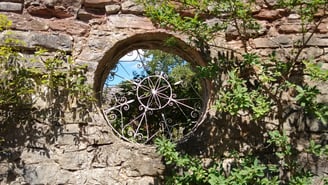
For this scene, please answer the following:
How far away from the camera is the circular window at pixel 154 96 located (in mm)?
3186

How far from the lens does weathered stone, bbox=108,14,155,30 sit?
308 cm

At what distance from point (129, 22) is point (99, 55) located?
0.36 meters

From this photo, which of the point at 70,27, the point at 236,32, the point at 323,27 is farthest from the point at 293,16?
the point at 70,27

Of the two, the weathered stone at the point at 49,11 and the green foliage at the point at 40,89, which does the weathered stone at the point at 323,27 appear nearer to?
the green foliage at the point at 40,89

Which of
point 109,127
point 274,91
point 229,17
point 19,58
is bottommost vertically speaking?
point 109,127

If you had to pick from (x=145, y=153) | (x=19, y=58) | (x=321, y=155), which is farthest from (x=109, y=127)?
(x=321, y=155)

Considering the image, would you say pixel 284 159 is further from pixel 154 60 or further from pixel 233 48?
pixel 154 60

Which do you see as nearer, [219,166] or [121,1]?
[219,166]

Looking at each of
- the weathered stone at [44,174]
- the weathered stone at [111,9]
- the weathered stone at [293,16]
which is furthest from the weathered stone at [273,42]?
the weathered stone at [44,174]

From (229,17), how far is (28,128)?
5.66 feet

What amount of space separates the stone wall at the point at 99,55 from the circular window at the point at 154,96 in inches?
1.0

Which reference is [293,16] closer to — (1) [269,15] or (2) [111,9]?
(1) [269,15]

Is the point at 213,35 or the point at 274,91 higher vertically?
the point at 213,35

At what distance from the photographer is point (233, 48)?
3.11m
